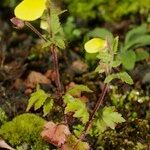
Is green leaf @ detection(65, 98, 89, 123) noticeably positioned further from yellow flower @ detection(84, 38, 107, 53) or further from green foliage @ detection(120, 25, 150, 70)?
green foliage @ detection(120, 25, 150, 70)

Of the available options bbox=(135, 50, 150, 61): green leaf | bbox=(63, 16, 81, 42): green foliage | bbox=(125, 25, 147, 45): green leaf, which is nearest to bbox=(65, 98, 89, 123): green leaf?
bbox=(135, 50, 150, 61): green leaf

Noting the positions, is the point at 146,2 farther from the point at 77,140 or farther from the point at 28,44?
the point at 77,140

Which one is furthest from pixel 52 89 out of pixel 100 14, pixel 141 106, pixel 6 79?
pixel 100 14

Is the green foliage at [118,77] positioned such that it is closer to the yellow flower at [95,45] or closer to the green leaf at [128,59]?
the yellow flower at [95,45]

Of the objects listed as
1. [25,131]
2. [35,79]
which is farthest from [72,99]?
[35,79]

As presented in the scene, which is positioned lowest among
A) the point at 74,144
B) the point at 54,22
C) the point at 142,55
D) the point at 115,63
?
the point at 74,144

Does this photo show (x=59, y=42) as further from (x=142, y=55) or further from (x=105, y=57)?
(x=142, y=55)

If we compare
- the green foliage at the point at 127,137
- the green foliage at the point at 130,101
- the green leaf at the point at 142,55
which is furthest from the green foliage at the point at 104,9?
the green foliage at the point at 127,137
